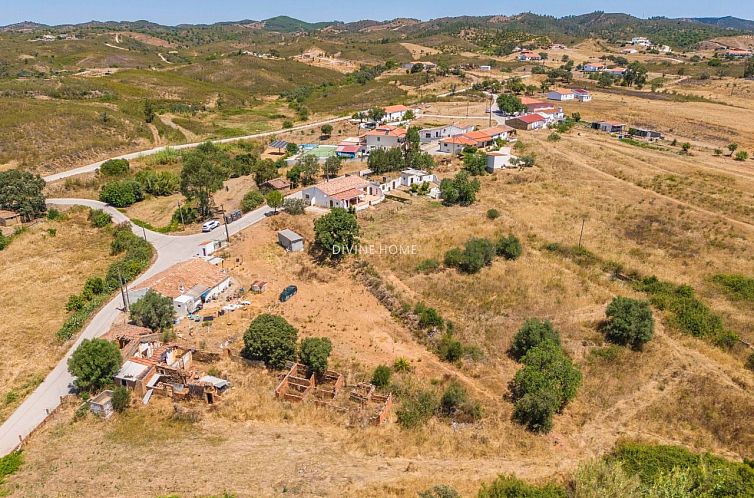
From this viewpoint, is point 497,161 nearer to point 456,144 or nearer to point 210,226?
point 456,144

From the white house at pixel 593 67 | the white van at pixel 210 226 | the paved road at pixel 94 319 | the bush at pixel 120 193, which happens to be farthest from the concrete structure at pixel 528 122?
the white house at pixel 593 67

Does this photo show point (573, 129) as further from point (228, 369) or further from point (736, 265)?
point (228, 369)

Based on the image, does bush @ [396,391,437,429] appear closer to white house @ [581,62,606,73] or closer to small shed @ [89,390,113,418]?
small shed @ [89,390,113,418]

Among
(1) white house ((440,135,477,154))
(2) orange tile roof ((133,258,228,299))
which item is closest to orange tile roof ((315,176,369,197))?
(2) orange tile roof ((133,258,228,299))

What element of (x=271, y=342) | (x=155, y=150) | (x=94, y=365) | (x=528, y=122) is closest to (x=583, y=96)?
(x=528, y=122)

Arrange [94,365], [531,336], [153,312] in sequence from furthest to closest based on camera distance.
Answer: [153,312], [531,336], [94,365]

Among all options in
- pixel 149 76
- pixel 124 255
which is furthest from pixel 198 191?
pixel 149 76

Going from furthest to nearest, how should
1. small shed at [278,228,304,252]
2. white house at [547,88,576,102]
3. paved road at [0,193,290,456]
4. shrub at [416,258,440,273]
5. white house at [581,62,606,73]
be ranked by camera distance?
white house at [581,62,606,73], white house at [547,88,576,102], small shed at [278,228,304,252], shrub at [416,258,440,273], paved road at [0,193,290,456]
